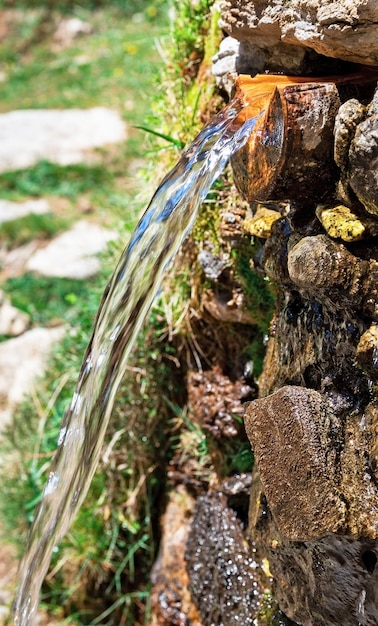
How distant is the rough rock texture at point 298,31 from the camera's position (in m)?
1.65

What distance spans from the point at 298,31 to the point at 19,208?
4.96 meters

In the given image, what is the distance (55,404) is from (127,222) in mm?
941

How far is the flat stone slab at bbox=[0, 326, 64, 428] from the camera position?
13.9 feet

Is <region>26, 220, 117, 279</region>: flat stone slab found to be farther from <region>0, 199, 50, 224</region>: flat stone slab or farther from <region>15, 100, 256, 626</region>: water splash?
<region>15, 100, 256, 626</region>: water splash

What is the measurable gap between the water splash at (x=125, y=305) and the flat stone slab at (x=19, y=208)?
13.0 ft

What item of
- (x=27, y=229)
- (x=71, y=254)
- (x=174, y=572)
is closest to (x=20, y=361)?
(x=71, y=254)

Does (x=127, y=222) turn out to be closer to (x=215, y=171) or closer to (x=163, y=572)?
(x=215, y=171)

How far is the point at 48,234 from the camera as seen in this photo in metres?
6.01

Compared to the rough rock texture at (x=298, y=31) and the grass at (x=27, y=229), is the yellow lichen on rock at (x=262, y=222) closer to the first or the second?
the rough rock texture at (x=298, y=31)

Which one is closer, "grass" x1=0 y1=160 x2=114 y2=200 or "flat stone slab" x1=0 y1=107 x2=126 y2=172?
"grass" x1=0 y1=160 x2=114 y2=200

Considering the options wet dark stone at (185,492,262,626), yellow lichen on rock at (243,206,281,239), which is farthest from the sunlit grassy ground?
yellow lichen on rock at (243,206,281,239)

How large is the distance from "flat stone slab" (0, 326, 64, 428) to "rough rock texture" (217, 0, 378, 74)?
7.95 feet

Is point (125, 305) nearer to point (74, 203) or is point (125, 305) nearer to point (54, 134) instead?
point (74, 203)

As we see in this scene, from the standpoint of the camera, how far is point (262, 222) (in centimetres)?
210
